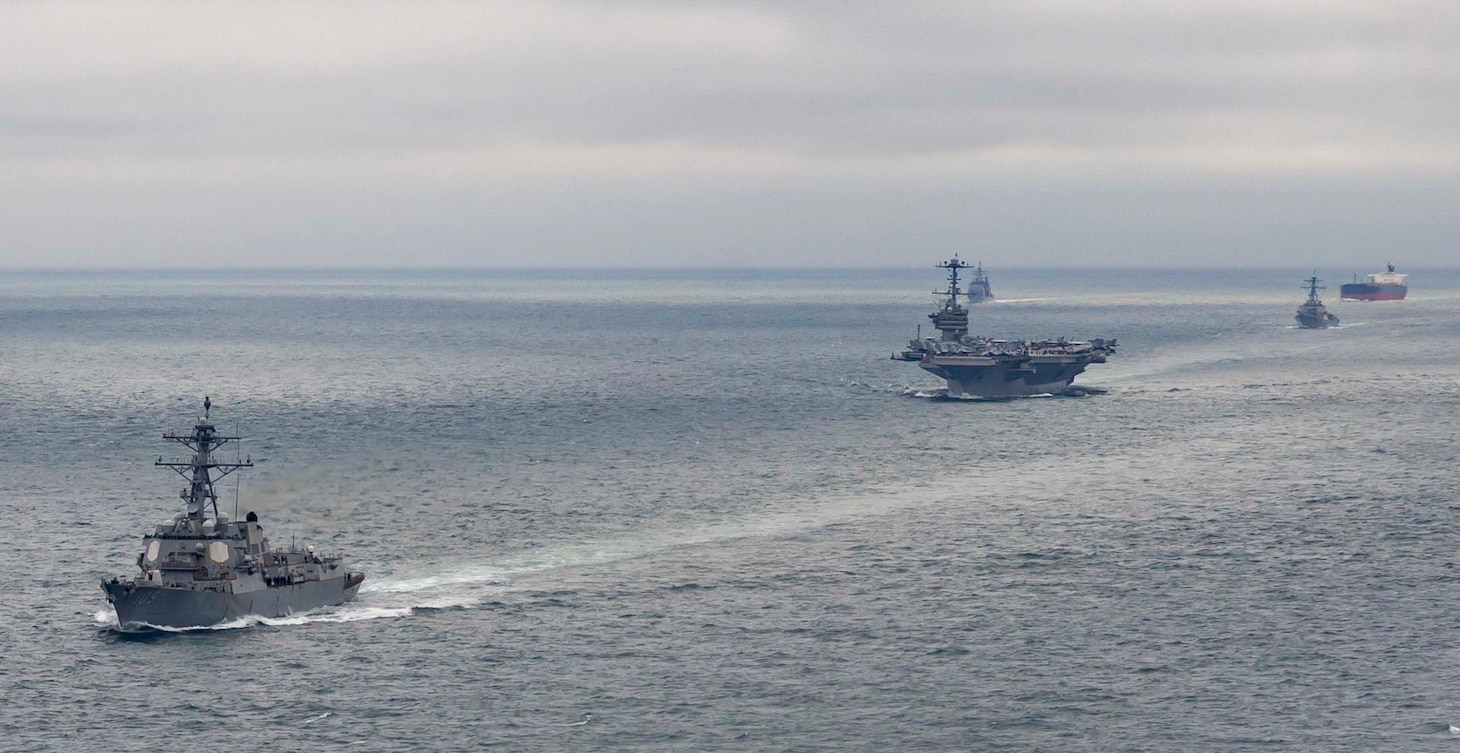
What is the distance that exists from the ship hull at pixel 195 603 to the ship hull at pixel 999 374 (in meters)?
119

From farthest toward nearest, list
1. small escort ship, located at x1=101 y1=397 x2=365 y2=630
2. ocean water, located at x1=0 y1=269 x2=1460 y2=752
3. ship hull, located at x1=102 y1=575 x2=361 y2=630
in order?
small escort ship, located at x1=101 y1=397 x2=365 y2=630 < ship hull, located at x1=102 y1=575 x2=361 y2=630 < ocean water, located at x1=0 y1=269 x2=1460 y2=752

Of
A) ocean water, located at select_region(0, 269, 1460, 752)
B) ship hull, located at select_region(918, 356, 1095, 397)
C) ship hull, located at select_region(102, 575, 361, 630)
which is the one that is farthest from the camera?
ship hull, located at select_region(918, 356, 1095, 397)

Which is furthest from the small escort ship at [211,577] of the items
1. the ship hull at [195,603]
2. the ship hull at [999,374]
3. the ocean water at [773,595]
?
the ship hull at [999,374]

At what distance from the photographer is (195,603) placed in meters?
78.3

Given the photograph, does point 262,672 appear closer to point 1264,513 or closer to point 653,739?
point 653,739

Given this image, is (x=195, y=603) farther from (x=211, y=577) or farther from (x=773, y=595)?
(x=773, y=595)

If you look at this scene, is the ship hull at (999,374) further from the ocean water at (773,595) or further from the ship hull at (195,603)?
the ship hull at (195,603)

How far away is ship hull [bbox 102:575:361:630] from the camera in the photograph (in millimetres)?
77438

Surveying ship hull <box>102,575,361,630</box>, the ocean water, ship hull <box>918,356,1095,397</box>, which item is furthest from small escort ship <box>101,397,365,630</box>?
ship hull <box>918,356,1095,397</box>

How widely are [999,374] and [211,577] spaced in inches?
4969

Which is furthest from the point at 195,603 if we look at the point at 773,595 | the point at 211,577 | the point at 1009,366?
the point at 1009,366

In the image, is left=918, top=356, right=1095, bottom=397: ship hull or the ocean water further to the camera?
left=918, top=356, right=1095, bottom=397: ship hull

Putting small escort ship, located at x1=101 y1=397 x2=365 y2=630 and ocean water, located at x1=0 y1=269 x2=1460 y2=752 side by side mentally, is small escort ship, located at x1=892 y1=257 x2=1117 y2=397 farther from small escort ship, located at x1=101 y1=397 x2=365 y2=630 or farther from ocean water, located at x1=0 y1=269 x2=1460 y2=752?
small escort ship, located at x1=101 y1=397 x2=365 y2=630

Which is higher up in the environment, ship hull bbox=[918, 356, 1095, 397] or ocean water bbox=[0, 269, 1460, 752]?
ship hull bbox=[918, 356, 1095, 397]
